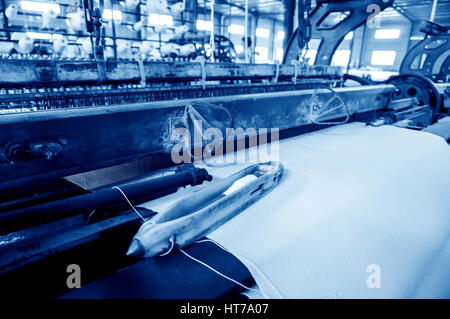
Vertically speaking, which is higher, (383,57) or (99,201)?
(383,57)

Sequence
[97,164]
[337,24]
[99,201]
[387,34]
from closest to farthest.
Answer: [99,201], [97,164], [337,24], [387,34]

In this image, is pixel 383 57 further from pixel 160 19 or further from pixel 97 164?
pixel 97 164

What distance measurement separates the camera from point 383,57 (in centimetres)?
1532

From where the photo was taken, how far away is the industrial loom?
59 cm

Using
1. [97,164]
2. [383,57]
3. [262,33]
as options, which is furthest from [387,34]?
[97,164]

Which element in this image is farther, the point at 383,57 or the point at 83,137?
the point at 383,57

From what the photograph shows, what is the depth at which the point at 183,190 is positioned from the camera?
88cm

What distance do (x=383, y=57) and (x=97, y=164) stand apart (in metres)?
18.0

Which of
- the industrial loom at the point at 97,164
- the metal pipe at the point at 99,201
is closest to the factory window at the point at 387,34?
the industrial loom at the point at 97,164

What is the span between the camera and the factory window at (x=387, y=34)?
14.7 metres

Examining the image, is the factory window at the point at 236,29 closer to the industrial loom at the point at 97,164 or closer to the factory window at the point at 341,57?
the factory window at the point at 341,57

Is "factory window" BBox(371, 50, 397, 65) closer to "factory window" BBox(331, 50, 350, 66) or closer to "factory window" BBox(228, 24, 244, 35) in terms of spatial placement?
"factory window" BBox(331, 50, 350, 66)

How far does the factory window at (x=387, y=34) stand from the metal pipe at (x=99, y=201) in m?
17.7

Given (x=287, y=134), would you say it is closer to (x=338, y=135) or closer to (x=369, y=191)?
(x=338, y=135)
